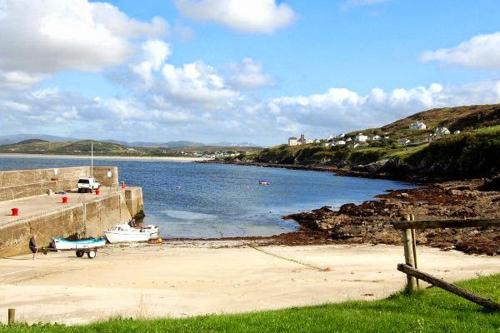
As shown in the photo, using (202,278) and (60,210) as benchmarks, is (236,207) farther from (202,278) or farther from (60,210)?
(202,278)

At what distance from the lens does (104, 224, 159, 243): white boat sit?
4106 centimetres

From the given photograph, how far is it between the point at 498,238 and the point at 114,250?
25.0 meters

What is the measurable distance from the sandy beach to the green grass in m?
3.00

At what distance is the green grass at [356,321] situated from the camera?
1050 cm

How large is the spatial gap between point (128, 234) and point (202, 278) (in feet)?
65.7

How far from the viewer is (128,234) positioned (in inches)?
1654

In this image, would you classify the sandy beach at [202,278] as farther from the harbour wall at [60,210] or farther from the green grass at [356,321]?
the green grass at [356,321]

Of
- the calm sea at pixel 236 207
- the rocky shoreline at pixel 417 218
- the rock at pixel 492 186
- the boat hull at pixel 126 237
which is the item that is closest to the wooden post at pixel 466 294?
the rocky shoreline at pixel 417 218

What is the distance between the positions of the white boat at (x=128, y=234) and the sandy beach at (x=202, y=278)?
4.52 meters

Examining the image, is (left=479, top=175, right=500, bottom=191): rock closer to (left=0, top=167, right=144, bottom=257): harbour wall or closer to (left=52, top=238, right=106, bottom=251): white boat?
(left=0, top=167, right=144, bottom=257): harbour wall

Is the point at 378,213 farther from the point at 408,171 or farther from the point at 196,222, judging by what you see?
the point at 408,171

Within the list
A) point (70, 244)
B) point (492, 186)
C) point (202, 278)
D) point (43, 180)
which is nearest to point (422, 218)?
point (492, 186)

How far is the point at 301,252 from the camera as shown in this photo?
33719 millimetres

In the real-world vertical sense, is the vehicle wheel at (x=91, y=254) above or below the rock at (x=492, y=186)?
below
